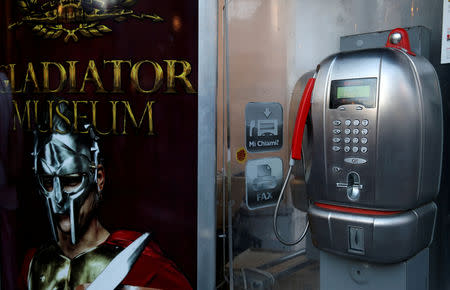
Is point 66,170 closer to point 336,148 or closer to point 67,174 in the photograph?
point 67,174

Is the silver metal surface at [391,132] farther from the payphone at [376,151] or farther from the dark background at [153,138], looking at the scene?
the dark background at [153,138]

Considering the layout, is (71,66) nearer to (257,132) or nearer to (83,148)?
(83,148)

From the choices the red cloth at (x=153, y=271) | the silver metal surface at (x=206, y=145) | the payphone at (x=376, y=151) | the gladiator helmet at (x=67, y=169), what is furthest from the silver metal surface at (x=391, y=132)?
the gladiator helmet at (x=67, y=169)

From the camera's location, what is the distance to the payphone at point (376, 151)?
4.54 feet

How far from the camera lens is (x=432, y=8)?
5.89ft

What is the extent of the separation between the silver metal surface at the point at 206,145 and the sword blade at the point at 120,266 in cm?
28

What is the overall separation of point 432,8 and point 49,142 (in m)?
1.79

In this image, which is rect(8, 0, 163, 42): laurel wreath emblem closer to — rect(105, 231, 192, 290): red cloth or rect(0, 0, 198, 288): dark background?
rect(0, 0, 198, 288): dark background

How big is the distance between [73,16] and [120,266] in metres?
1.19

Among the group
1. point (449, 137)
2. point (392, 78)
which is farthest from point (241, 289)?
point (392, 78)

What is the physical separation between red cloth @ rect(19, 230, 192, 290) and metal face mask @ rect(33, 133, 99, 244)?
0.82 ft

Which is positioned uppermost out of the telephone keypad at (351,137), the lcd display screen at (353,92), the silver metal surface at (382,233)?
the lcd display screen at (353,92)

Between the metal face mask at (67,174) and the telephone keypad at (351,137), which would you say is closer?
the telephone keypad at (351,137)

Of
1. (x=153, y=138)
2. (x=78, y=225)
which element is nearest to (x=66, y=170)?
(x=78, y=225)
